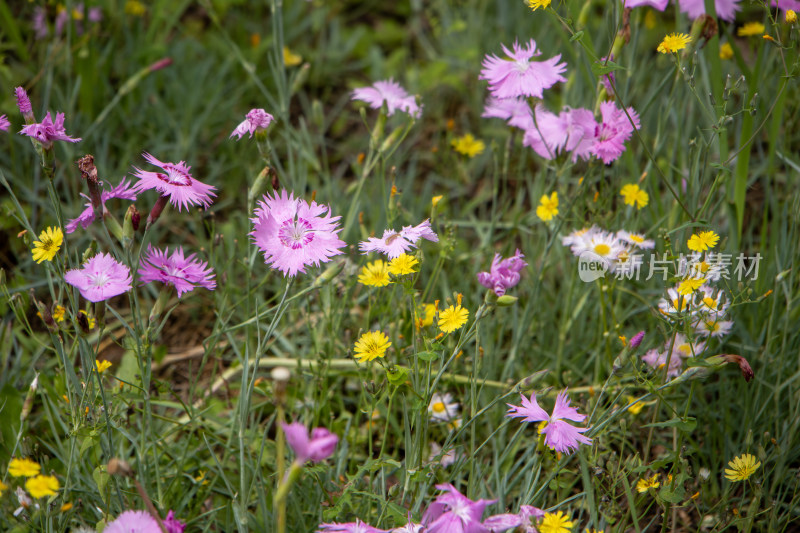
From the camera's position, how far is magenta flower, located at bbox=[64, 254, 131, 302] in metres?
1.11

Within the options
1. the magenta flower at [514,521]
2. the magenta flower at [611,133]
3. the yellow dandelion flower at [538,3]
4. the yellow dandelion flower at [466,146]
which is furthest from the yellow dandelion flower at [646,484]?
the yellow dandelion flower at [466,146]

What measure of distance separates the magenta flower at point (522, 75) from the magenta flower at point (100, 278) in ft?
2.68

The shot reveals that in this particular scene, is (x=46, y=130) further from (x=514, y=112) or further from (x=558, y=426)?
(x=514, y=112)

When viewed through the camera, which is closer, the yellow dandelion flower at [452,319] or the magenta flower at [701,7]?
the yellow dandelion flower at [452,319]

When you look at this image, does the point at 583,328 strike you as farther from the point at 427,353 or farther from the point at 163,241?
the point at 163,241

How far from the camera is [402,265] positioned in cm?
118

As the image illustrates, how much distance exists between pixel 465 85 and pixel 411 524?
6.61ft

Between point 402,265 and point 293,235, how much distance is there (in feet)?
0.64

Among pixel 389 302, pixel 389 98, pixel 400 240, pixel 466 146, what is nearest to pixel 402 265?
pixel 400 240

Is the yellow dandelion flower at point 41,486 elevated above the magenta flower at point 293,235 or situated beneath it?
situated beneath

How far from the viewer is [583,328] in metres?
1.77

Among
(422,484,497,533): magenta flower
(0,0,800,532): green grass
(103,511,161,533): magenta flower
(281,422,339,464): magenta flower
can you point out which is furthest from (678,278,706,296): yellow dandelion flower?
(103,511,161,533): magenta flower

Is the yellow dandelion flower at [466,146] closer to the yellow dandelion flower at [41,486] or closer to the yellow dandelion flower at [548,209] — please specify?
the yellow dandelion flower at [548,209]

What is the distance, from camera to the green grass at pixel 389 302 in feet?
4.14
